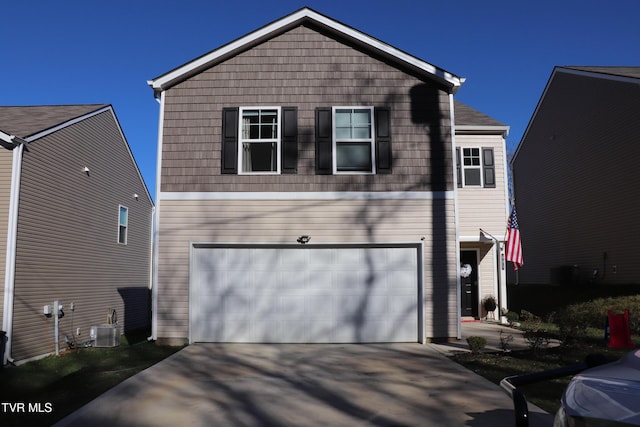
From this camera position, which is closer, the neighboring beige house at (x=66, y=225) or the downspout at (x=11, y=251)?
the downspout at (x=11, y=251)

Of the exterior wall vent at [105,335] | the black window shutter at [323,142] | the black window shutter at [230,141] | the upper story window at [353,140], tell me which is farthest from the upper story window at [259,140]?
the exterior wall vent at [105,335]

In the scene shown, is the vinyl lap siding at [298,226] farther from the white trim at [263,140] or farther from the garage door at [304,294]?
the white trim at [263,140]

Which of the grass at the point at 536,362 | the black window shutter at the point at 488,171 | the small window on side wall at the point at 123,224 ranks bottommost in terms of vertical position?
the grass at the point at 536,362

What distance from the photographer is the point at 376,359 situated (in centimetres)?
990

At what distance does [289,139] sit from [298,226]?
74.5 inches

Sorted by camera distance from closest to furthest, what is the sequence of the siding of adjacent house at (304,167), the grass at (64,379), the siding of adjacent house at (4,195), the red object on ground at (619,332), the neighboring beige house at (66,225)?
the grass at (64,379)
the red object on ground at (619,332)
the siding of adjacent house at (4,195)
the neighboring beige house at (66,225)
the siding of adjacent house at (304,167)

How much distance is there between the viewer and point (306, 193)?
1198 centimetres

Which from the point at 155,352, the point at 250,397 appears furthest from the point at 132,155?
the point at 250,397

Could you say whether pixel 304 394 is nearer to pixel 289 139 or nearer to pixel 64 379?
pixel 64 379

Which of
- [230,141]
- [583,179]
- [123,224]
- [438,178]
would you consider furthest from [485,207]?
[123,224]

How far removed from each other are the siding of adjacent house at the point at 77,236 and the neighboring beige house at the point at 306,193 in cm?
266

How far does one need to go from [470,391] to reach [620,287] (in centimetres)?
1141

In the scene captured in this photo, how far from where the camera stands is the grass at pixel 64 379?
6.58 meters

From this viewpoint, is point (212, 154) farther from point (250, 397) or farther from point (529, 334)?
point (529, 334)
